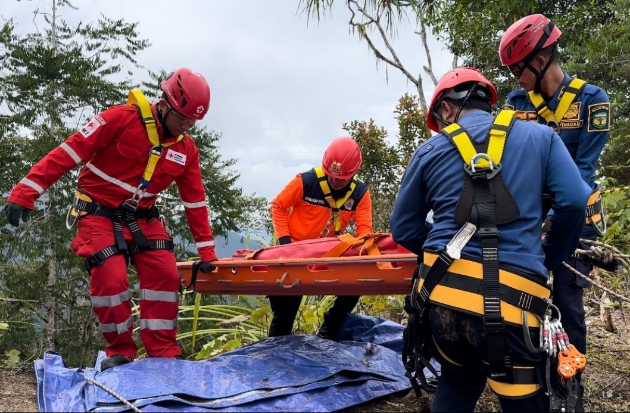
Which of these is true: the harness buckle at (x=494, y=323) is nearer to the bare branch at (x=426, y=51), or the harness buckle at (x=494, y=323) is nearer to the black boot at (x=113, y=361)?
the black boot at (x=113, y=361)

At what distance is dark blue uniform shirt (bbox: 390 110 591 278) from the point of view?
7.61ft

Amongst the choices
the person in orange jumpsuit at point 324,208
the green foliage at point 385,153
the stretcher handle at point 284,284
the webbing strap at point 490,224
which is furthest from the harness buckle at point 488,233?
the green foliage at point 385,153

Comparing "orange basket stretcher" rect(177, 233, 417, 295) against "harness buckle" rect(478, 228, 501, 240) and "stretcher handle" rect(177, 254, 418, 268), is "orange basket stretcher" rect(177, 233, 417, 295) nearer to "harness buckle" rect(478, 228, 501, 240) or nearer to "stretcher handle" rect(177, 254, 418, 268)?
"stretcher handle" rect(177, 254, 418, 268)

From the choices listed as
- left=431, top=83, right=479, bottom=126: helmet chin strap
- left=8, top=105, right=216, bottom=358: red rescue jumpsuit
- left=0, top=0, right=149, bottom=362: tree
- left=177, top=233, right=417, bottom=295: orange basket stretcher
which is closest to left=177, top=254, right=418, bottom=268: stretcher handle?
left=177, top=233, right=417, bottom=295: orange basket stretcher

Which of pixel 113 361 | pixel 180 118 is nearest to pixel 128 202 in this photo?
pixel 180 118

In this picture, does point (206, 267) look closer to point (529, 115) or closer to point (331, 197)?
point (331, 197)

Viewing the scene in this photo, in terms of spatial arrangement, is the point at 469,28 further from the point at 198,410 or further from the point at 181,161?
the point at 198,410

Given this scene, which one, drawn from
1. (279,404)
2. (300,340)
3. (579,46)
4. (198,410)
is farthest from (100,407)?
(579,46)

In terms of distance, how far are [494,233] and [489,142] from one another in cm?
36

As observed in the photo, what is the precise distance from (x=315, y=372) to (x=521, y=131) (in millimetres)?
2069

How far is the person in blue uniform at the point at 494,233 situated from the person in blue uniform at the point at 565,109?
76 cm

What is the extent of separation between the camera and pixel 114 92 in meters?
18.3

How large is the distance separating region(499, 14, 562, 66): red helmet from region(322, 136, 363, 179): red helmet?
1.75 metres

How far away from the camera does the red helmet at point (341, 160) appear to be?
492 cm
